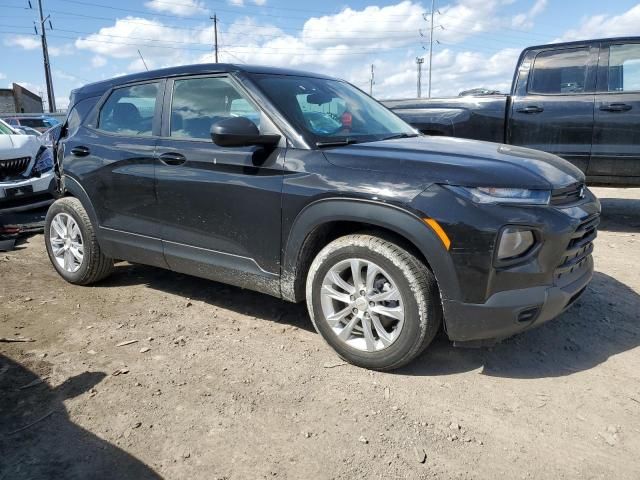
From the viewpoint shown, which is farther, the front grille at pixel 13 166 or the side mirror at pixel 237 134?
the front grille at pixel 13 166

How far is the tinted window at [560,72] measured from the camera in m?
6.05

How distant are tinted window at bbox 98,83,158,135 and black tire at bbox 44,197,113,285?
2.46ft

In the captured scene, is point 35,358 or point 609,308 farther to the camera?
point 609,308

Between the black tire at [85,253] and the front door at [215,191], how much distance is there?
0.95m

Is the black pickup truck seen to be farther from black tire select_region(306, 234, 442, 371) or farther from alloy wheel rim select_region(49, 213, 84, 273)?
alloy wheel rim select_region(49, 213, 84, 273)

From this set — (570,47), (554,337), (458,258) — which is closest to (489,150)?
(458,258)

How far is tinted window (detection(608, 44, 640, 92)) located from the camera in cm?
588

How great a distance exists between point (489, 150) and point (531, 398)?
4.81ft

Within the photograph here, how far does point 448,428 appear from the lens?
2.47 m

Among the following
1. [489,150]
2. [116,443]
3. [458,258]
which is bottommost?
[116,443]

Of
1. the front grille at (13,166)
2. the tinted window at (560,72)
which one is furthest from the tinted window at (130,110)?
the tinted window at (560,72)

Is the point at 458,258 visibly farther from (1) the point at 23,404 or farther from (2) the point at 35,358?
(2) the point at 35,358

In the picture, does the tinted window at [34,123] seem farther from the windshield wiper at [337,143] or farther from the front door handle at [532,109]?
the windshield wiper at [337,143]

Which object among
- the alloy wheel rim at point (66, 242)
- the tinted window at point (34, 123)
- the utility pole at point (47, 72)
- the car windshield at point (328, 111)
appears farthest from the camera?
the utility pole at point (47, 72)
